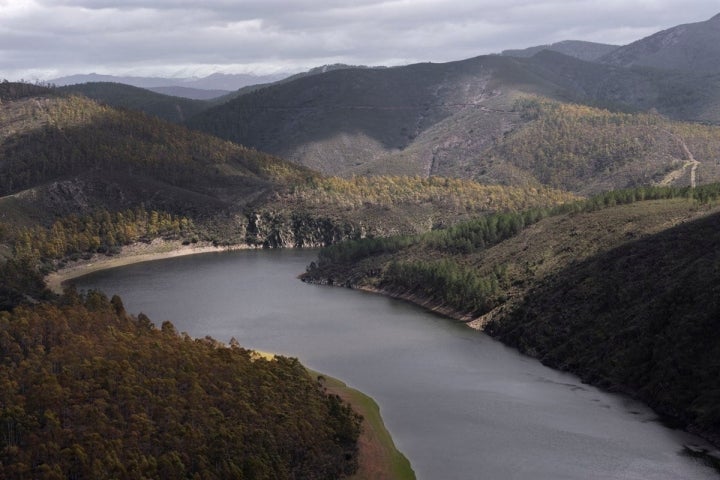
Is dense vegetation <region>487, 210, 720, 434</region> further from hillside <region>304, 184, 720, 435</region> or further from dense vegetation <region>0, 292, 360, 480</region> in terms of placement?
dense vegetation <region>0, 292, 360, 480</region>

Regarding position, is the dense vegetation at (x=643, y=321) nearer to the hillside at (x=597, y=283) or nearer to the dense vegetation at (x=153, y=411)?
the hillside at (x=597, y=283)

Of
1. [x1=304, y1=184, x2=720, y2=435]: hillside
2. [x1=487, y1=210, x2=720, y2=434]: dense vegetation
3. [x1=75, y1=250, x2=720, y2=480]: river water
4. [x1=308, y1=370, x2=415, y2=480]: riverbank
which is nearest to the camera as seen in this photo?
[x1=308, y1=370, x2=415, y2=480]: riverbank

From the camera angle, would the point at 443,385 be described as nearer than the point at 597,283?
Yes

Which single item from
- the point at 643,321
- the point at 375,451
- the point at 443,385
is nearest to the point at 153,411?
the point at 375,451

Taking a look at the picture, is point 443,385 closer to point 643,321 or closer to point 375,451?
point 375,451

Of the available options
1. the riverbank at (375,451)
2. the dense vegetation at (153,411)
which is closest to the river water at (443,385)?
the riverbank at (375,451)

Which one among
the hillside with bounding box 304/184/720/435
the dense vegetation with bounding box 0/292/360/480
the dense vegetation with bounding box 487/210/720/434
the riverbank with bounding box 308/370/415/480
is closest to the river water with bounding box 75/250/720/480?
the riverbank with bounding box 308/370/415/480

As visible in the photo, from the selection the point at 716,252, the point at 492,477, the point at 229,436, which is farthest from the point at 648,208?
the point at 229,436
